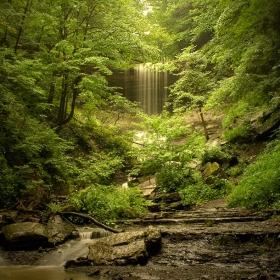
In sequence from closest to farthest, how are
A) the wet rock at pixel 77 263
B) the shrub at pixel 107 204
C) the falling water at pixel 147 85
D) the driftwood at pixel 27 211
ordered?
the wet rock at pixel 77 263 → the driftwood at pixel 27 211 → the shrub at pixel 107 204 → the falling water at pixel 147 85

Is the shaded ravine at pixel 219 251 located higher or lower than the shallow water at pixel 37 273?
higher

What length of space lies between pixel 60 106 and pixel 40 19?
5.12 meters

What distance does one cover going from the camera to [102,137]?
19.0 meters

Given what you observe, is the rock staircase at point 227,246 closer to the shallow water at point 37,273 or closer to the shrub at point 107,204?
the shallow water at point 37,273

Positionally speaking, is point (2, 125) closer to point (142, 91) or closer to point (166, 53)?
point (142, 91)

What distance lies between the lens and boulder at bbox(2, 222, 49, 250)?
6.13 m

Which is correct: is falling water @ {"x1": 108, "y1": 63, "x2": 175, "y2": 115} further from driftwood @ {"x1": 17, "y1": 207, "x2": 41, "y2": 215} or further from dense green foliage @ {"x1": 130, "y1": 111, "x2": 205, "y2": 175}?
driftwood @ {"x1": 17, "y1": 207, "x2": 41, "y2": 215}

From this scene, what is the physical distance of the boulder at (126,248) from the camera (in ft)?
16.7

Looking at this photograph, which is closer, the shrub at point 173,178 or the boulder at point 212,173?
the boulder at point 212,173

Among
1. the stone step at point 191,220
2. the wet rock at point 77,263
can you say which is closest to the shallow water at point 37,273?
the wet rock at point 77,263

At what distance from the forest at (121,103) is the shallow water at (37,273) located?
8.32 ft

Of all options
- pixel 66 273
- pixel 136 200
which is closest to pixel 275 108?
pixel 136 200

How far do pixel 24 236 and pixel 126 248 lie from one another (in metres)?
2.64

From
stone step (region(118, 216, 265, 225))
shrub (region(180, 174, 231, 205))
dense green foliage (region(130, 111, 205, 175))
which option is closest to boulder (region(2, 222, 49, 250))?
stone step (region(118, 216, 265, 225))
